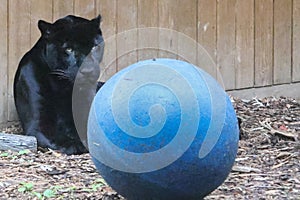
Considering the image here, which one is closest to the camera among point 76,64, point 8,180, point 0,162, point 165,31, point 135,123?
point 135,123

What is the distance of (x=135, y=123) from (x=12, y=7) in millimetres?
3092

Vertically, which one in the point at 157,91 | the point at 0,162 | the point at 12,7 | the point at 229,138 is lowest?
the point at 0,162

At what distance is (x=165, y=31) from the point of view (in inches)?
269

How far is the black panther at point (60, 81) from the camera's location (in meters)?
5.75

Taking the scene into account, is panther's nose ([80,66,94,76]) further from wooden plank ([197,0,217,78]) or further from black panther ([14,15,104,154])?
wooden plank ([197,0,217,78])

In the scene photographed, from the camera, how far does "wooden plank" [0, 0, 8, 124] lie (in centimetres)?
595

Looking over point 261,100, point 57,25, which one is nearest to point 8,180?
point 57,25

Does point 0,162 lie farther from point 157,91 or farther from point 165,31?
point 165,31

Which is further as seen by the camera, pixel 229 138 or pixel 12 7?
pixel 12 7

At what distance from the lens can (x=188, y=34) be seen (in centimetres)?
694

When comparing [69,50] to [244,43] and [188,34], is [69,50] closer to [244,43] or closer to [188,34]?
[188,34]

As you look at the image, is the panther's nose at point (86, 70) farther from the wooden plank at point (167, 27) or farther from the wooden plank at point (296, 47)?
the wooden plank at point (296, 47)

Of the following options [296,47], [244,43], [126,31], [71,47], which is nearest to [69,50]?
[71,47]

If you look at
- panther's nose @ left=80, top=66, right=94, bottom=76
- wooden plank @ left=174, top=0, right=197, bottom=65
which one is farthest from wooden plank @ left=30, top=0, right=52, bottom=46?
wooden plank @ left=174, top=0, right=197, bottom=65
